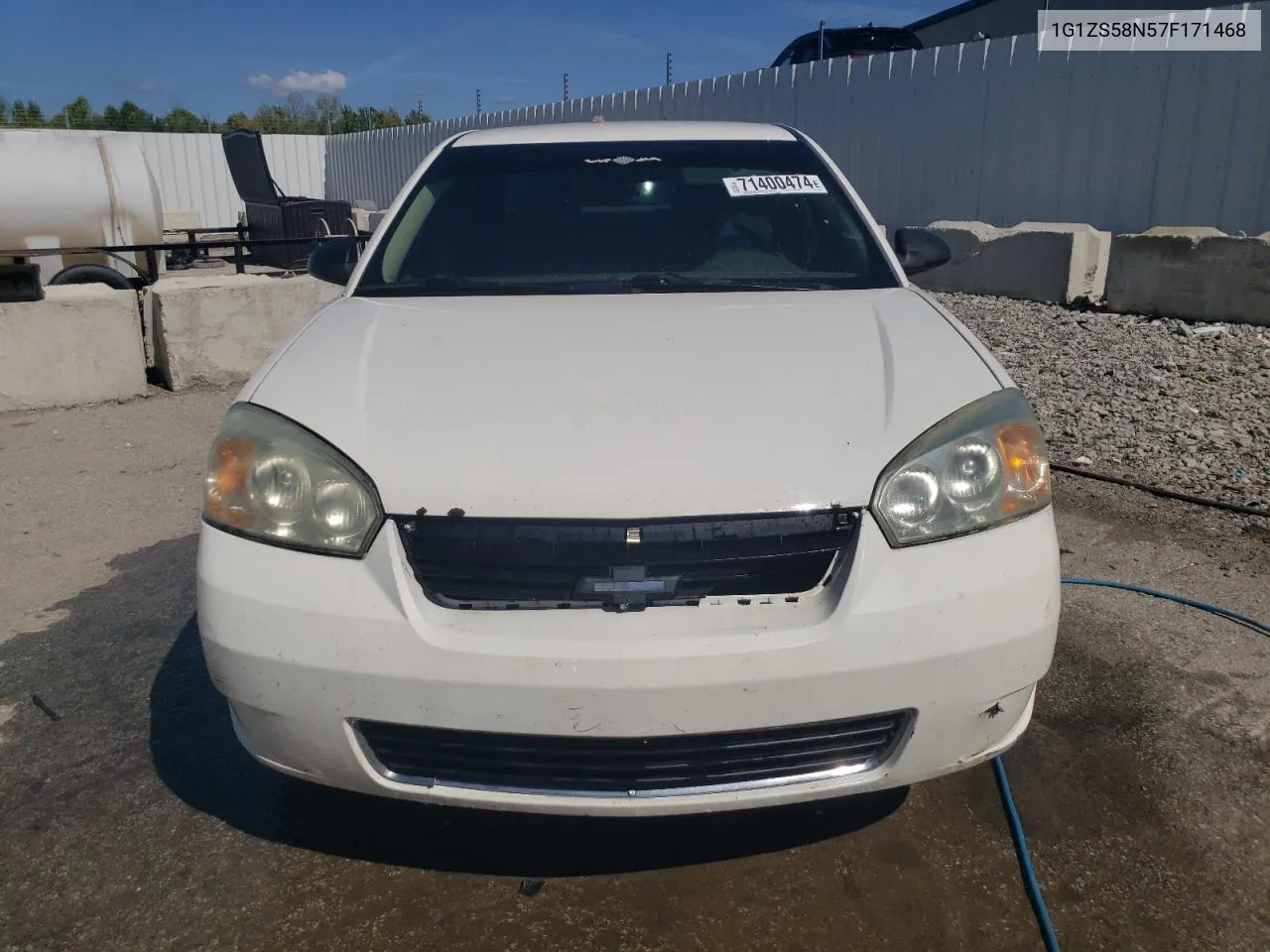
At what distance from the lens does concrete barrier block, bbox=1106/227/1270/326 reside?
7.53m

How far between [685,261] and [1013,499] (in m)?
1.50

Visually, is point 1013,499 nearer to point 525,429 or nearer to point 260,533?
point 525,429

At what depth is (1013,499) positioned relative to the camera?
216cm

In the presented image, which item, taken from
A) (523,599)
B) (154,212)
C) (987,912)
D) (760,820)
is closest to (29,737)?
(523,599)

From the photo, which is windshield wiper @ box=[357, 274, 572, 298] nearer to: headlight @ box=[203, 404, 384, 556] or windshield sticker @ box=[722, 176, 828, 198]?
windshield sticker @ box=[722, 176, 828, 198]

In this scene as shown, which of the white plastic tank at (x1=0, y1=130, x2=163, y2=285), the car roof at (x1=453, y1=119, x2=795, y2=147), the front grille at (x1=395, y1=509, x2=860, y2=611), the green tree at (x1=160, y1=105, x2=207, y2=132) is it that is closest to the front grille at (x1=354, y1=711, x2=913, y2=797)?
the front grille at (x1=395, y1=509, x2=860, y2=611)

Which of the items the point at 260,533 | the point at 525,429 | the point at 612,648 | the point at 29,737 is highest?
the point at 525,429

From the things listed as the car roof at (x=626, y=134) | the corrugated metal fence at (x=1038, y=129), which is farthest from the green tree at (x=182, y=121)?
the car roof at (x=626, y=134)

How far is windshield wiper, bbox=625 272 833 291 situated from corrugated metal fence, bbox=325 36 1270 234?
7.77 m

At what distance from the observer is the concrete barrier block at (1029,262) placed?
29.6 ft

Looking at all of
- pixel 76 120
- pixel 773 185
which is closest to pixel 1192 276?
pixel 773 185

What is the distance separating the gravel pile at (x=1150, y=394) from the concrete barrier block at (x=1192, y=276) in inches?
5.8

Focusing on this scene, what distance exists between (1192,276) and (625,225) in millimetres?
6285

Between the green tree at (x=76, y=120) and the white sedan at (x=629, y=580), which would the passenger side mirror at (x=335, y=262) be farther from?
the green tree at (x=76, y=120)
